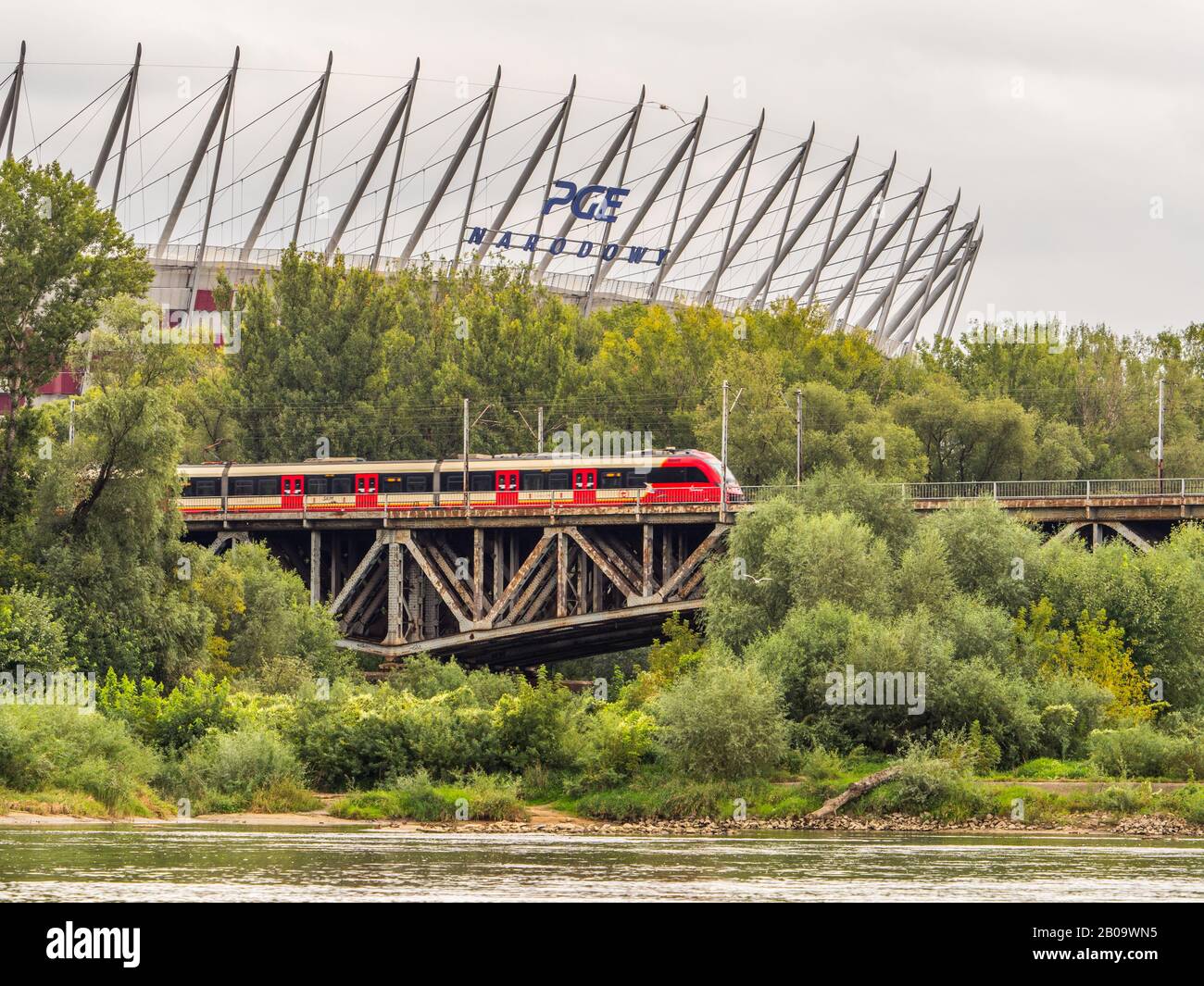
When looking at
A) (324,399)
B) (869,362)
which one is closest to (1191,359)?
(869,362)

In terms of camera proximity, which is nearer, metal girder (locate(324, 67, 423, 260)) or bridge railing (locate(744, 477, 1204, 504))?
bridge railing (locate(744, 477, 1204, 504))

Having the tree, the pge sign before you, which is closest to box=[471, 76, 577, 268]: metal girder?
the pge sign

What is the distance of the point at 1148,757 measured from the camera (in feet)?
193

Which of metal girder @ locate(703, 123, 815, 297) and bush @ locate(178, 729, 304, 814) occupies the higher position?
metal girder @ locate(703, 123, 815, 297)

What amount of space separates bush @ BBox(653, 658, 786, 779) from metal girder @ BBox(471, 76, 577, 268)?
238 ft

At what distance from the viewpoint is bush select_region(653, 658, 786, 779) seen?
189 feet

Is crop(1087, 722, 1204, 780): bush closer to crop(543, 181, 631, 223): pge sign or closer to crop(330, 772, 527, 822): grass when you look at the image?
crop(330, 772, 527, 822): grass

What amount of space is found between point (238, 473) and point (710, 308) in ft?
124

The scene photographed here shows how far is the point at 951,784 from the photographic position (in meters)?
55.3

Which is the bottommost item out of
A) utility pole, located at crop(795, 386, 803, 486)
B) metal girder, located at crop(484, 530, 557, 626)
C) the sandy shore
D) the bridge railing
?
the sandy shore

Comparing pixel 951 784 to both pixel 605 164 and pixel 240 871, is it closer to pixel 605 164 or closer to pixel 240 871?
pixel 240 871

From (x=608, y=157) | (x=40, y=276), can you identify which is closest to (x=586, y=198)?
(x=608, y=157)

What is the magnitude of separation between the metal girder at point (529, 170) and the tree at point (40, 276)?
5494 centimetres

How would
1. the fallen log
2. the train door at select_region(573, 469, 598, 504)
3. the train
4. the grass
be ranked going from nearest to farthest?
the fallen log
the grass
the train
the train door at select_region(573, 469, 598, 504)
